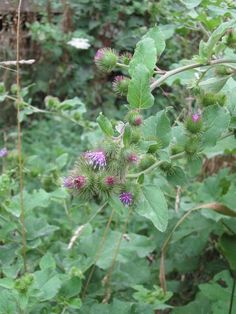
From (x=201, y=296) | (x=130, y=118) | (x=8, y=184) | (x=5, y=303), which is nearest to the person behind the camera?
(x=130, y=118)

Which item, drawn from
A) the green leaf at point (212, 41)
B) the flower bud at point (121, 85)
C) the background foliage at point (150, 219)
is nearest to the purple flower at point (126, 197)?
the background foliage at point (150, 219)

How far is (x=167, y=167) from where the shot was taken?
1.32 metres

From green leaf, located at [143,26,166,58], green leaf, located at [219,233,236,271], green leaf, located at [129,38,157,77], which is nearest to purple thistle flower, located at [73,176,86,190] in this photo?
green leaf, located at [129,38,157,77]

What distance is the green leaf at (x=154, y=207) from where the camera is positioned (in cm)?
121

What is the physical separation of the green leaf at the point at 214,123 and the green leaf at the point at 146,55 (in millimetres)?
154

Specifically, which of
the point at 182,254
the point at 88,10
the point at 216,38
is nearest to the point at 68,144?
the point at 88,10

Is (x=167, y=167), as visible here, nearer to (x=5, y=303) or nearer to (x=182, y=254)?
(x=5, y=303)

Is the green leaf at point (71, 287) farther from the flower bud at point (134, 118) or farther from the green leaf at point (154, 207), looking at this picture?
the flower bud at point (134, 118)

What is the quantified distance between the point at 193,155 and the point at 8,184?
2.28 ft

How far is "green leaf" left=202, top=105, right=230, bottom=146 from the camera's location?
4.15 feet

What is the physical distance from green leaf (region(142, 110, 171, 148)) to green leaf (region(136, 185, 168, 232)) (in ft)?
0.31

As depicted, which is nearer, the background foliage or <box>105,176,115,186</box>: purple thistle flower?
<box>105,176,115,186</box>: purple thistle flower

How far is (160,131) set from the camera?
125 centimetres

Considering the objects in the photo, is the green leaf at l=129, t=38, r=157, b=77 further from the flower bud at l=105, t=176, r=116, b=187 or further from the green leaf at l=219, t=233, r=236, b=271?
the green leaf at l=219, t=233, r=236, b=271
